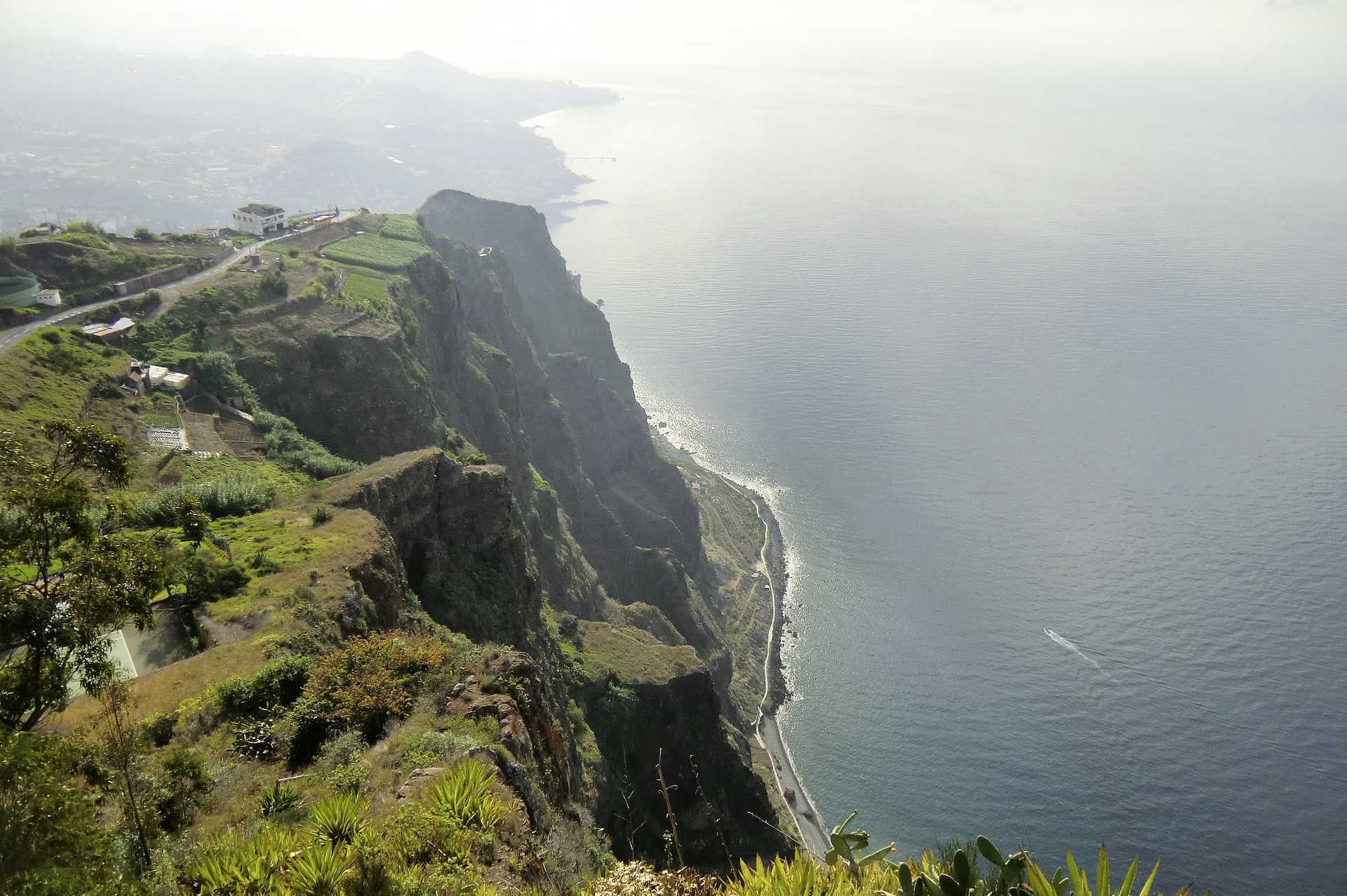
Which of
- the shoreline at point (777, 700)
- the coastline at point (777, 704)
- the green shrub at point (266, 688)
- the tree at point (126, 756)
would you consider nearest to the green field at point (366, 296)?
the green shrub at point (266, 688)

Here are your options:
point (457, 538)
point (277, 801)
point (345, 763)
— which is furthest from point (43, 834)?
point (457, 538)

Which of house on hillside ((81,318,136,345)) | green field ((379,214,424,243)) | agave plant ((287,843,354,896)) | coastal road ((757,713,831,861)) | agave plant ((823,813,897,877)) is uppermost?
green field ((379,214,424,243))

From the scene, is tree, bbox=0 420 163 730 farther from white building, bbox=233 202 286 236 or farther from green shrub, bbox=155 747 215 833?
white building, bbox=233 202 286 236

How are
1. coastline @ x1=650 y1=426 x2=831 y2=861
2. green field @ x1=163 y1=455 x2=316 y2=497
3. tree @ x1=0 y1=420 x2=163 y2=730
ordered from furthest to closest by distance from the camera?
coastline @ x1=650 y1=426 x2=831 y2=861
green field @ x1=163 y1=455 x2=316 y2=497
tree @ x1=0 y1=420 x2=163 y2=730

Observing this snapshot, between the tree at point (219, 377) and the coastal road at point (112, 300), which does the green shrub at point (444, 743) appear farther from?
the coastal road at point (112, 300)

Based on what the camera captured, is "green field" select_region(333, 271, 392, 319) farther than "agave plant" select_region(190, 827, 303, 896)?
Yes

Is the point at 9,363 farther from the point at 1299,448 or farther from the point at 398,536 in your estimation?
the point at 1299,448

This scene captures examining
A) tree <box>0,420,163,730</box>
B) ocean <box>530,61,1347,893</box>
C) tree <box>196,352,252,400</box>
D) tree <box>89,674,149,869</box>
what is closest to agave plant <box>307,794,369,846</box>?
tree <box>89,674,149,869</box>
